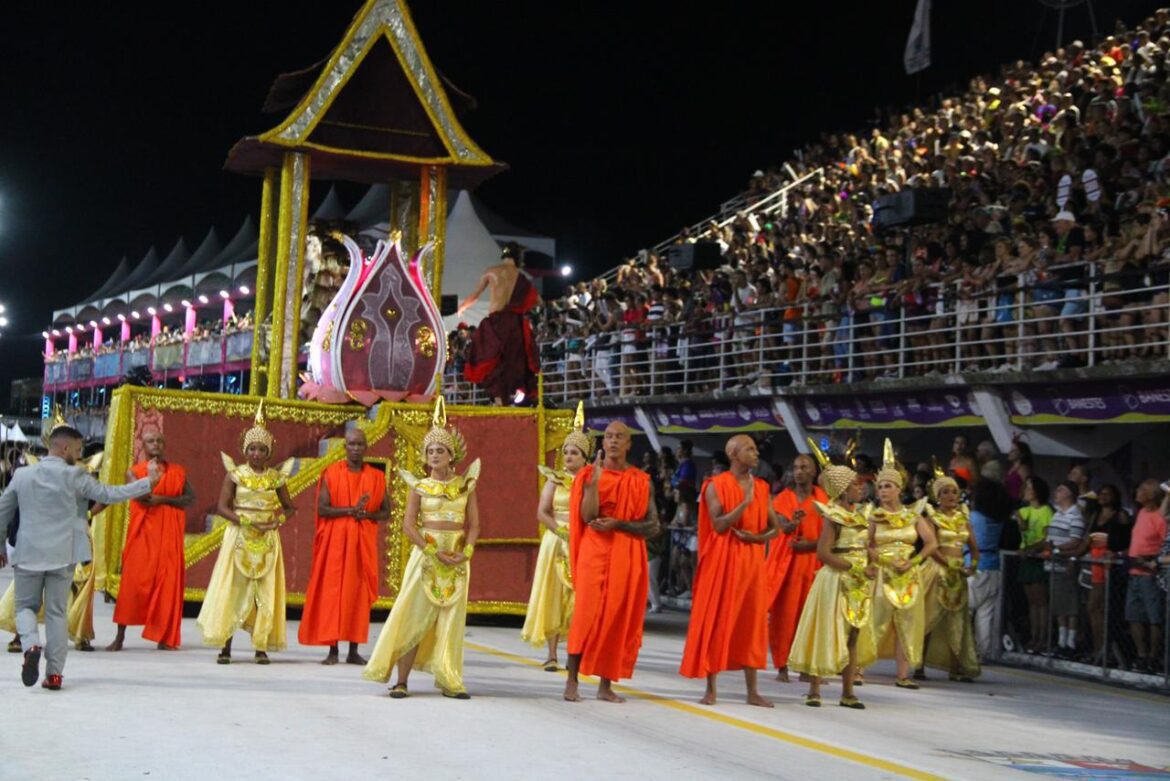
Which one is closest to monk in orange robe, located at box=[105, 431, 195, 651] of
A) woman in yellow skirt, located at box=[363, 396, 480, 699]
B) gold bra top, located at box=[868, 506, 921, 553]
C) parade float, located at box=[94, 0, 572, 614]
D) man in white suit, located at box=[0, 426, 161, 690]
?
parade float, located at box=[94, 0, 572, 614]

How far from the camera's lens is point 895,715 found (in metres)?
11.1

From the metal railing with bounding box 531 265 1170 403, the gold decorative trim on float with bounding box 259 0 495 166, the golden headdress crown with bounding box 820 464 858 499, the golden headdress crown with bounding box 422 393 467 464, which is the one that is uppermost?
the gold decorative trim on float with bounding box 259 0 495 166

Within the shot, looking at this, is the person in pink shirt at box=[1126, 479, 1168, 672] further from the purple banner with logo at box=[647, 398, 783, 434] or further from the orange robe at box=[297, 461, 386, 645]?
the purple banner with logo at box=[647, 398, 783, 434]

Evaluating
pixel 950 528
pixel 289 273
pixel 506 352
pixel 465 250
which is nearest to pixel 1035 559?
pixel 950 528

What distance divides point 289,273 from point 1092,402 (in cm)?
908

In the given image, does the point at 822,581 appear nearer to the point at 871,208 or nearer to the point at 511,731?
the point at 511,731

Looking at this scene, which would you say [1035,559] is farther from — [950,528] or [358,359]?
[358,359]

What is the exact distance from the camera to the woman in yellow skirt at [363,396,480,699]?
1059cm

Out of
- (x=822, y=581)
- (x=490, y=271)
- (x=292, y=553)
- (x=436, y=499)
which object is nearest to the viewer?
(x=436, y=499)

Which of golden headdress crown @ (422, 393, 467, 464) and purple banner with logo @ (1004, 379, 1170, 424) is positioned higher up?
purple banner with logo @ (1004, 379, 1170, 424)

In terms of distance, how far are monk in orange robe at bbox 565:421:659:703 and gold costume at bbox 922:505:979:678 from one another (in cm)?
408

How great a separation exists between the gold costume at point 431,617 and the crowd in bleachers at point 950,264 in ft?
27.3


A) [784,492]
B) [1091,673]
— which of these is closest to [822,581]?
[784,492]

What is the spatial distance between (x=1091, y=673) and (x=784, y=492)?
395 centimetres
